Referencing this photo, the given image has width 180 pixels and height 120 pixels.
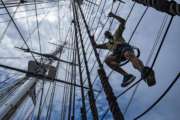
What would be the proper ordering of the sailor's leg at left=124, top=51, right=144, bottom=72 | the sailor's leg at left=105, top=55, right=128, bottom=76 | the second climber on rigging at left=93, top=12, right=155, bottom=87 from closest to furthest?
the sailor's leg at left=124, top=51, right=144, bottom=72
the second climber on rigging at left=93, top=12, right=155, bottom=87
the sailor's leg at left=105, top=55, right=128, bottom=76

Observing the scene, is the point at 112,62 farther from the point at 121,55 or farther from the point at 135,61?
the point at 135,61

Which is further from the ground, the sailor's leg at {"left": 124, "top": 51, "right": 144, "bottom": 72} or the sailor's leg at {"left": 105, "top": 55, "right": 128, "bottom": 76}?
the sailor's leg at {"left": 124, "top": 51, "right": 144, "bottom": 72}

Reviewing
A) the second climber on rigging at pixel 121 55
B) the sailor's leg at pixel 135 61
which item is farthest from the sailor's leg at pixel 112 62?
the sailor's leg at pixel 135 61

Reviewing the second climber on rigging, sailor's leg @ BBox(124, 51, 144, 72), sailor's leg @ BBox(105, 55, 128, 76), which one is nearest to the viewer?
sailor's leg @ BBox(124, 51, 144, 72)

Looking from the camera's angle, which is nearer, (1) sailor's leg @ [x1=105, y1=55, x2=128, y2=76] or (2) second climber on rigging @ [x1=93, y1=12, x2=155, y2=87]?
(2) second climber on rigging @ [x1=93, y1=12, x2=155, y2=87]

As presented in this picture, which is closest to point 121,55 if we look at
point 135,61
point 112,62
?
point 112,62

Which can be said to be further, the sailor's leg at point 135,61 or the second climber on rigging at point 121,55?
the second climber on rigging at point 121,55

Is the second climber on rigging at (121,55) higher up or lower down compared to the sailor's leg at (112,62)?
higher up

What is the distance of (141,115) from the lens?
380cm

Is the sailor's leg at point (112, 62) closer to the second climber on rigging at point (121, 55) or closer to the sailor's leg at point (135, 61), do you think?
the second climber on rigging at point (121, 55)

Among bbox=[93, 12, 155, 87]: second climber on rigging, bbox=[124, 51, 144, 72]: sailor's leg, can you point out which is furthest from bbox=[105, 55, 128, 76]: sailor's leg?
bbox=[124, 51, 144, 72]: sailor's leg

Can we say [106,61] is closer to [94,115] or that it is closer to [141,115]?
[94,115]

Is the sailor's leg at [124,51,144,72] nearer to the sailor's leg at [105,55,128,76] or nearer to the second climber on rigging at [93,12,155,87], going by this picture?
the second climber on rigging at [93,12,155,87]

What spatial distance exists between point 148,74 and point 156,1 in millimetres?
1089
